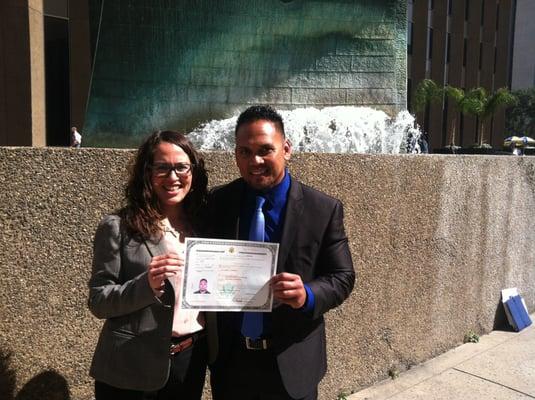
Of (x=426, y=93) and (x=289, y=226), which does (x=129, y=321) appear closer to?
(x=289, y=226)

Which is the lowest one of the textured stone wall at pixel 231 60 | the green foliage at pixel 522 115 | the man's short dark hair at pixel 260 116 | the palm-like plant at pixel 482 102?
the man's short dark hair at pixel 260 116

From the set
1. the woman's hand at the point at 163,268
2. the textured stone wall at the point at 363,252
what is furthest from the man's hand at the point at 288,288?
the textured stone wall at the point at 363,252

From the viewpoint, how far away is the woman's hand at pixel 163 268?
1475 mm

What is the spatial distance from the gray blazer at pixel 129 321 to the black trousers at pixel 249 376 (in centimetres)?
28

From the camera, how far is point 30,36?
1544cm

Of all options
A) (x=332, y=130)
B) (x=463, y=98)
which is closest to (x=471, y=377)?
(x=332, y=130)

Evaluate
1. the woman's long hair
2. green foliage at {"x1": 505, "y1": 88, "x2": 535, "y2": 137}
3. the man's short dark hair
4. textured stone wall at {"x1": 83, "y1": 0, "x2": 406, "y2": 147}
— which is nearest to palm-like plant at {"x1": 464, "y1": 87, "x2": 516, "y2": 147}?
textured stone wall at {"x1": 83, "y1": 0, "x2": 406, "y2": 147}

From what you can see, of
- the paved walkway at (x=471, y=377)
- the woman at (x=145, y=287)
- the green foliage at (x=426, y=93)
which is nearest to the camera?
the woman at (x=145, y=287)

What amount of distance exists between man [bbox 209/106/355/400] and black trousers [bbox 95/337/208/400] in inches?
3.1

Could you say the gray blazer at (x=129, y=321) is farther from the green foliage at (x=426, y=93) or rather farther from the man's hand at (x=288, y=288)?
the green foliage at (x=426, y=93)

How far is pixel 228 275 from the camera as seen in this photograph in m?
1.56

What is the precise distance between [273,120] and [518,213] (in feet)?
13.8

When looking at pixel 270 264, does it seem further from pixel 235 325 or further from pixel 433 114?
pixel 433 114

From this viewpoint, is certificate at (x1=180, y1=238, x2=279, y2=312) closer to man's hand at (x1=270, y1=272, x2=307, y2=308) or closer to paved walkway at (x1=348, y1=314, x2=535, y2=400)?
man's hand at (x1=270, y1=272, x2=307, y2=308)
